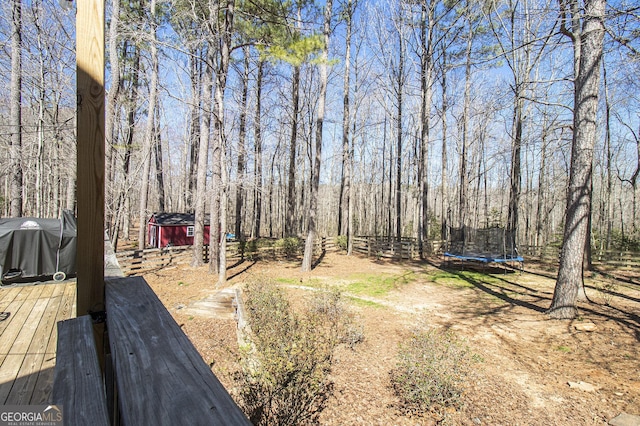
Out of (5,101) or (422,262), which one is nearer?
(5,101)

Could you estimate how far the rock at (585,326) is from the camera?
229 inches

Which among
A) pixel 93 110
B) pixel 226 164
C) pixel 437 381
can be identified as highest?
pixel 226 164

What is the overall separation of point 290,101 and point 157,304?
18.5 metres

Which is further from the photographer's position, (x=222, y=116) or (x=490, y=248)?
(x=490, y=248)

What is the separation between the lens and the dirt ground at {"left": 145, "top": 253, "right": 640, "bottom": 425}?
3.63 metres

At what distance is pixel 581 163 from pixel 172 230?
60.8 feet

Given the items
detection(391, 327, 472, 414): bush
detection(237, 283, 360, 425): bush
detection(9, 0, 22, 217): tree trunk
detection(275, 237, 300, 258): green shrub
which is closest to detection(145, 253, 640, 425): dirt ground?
detection(391, 327, 472, 414): bush

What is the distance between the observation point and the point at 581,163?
616 cm

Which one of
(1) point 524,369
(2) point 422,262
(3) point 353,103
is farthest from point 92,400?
(3) point 353,103

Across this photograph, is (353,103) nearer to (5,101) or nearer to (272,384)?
(5,101)

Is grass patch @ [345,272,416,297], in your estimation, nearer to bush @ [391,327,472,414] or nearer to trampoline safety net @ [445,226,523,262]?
trampoline safety net @ [445,226,523,262]

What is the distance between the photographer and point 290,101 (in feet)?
59.4

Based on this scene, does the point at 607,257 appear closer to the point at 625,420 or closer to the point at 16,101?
the point at 625,420

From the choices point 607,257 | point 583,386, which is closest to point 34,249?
point 583,386
